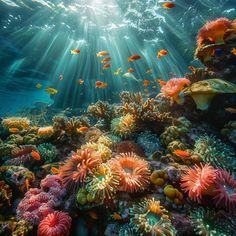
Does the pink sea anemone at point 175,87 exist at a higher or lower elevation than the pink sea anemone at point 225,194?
higher

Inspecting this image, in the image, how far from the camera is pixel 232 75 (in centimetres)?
605

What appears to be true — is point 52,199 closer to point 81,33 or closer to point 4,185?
point 4,185

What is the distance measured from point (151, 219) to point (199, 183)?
104 centimetres

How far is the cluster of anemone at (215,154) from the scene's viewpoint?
439 centimetres

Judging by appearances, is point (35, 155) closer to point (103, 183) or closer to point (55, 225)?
point (55, 225)

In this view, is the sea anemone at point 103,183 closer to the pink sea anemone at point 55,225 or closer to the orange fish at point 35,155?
the pink sea anemone at point 55,225

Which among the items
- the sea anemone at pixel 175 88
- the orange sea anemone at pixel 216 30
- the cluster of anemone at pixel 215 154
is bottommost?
the cluster of anemone at pixel 215 154

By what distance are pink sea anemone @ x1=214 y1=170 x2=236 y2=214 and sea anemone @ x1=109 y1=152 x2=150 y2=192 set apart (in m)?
1.21

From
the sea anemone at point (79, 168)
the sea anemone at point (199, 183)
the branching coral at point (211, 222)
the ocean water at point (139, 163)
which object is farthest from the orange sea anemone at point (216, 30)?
the sea anemone at point (79, 168)

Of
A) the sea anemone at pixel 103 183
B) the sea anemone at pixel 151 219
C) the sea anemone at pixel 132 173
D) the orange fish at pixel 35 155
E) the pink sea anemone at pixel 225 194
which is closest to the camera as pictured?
the sea anemone at pixel 151 219

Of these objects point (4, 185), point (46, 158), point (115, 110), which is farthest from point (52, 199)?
point (115, 110)

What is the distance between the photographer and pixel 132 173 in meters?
3.98

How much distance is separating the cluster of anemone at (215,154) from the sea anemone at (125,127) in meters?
1.81

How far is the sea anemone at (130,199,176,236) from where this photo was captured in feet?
10.1
